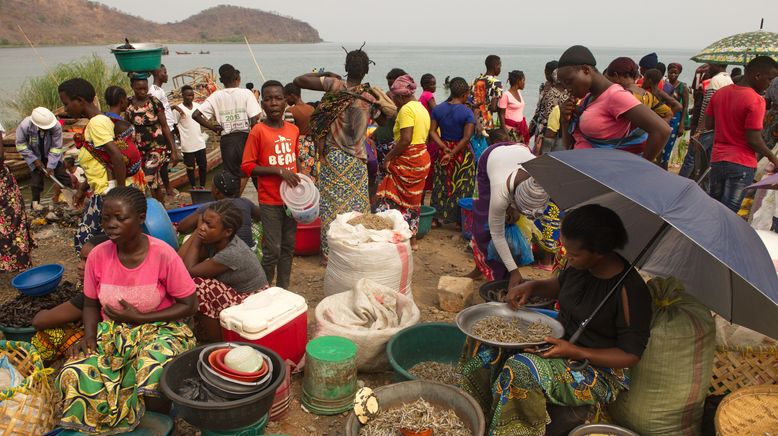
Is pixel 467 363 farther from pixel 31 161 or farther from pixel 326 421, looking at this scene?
pixel 31 161

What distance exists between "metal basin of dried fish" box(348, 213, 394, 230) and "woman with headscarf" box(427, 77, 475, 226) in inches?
79.9

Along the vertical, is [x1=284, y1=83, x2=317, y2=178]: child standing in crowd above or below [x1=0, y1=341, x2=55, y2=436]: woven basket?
above

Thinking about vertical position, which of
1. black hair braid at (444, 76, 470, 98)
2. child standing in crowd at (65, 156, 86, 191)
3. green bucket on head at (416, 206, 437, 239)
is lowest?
green bucket on head at (416, 206, 437, 239)

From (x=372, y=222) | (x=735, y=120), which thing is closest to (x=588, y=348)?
(x=372, y=222)

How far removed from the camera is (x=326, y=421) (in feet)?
9.73

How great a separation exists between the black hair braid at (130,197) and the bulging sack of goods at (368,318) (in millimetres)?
1269

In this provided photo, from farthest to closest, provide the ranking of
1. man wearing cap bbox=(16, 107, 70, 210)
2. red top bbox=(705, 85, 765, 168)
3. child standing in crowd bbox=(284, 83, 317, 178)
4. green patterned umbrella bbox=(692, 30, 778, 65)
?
child standing in crowd bbox=(284, 83, 317, 178) < green patterned umbrella bbox=(692, 30, 778, 65) < man wearing cap bbox=(16, 107, 70, 210) < red top bbox=(705, 85, 765, 168)

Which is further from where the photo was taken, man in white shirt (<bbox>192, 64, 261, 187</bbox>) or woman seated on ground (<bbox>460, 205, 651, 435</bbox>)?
man in white shirt (<bbox>192, 64, 261, 187</bbox>)

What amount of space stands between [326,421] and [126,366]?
1112 millimetres

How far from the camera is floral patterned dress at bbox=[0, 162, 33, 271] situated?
14.6 feet

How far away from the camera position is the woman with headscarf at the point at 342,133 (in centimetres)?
459

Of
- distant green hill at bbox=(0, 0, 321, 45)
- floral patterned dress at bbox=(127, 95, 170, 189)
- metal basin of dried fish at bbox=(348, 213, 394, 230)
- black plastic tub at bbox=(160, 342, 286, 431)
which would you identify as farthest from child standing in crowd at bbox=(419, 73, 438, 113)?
distant green hill at bbox=(0, 0, 321, 45)

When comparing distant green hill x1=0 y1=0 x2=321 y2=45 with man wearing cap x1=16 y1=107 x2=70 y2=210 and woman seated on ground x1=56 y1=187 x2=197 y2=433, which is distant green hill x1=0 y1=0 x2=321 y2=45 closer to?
man wearing cap x1=16 y1=107 x2=70 y2=210

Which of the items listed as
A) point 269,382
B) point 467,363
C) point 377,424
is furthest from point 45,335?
point 467,363
